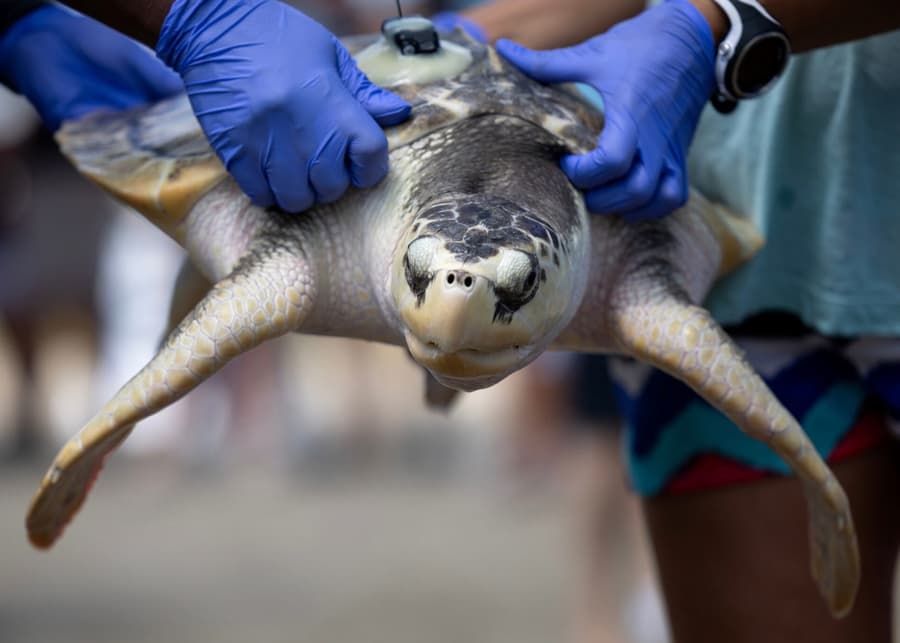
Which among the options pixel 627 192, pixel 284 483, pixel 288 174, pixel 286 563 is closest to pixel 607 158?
pixel 627 192

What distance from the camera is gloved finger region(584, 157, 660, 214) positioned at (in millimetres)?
833

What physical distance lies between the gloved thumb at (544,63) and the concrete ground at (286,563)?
60.2 inches

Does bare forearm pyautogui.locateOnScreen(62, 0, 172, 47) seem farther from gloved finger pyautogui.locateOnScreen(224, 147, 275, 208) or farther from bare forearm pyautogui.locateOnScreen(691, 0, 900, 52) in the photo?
bare forearm pyautogui.locateOnScreen(691, 0, 900, 52)

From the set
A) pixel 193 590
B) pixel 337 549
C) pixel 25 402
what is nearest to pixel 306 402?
pixel 25 402

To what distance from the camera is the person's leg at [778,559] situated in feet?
3.46

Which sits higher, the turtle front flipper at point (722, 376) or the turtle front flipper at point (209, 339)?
the turtle front flipper at point (209, 339)

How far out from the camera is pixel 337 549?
2.89 m

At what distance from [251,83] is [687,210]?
414 mm

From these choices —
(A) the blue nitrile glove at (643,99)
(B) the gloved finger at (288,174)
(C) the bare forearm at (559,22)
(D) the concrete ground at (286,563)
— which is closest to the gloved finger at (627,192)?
(A) the blue nitrile glove at (643,99)

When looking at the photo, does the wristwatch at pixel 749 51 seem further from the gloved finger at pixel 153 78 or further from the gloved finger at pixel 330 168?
the gloved finger at pixel 153 78

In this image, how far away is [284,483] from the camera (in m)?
3.74

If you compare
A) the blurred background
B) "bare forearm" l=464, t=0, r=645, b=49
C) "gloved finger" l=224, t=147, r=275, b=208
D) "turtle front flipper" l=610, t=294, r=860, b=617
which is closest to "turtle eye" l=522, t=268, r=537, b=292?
"turtle front flipper" l=610, t=294, r=860, b=617

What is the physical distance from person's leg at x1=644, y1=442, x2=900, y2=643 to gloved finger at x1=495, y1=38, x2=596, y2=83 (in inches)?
18.4

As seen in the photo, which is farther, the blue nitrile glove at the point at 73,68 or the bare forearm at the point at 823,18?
the blue nitrile glove at the point at 73,68
